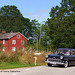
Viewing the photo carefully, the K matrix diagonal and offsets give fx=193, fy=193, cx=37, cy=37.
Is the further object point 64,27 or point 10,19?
point 10,19

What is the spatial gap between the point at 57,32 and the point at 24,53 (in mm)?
21623

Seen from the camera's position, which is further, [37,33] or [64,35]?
[37,33]

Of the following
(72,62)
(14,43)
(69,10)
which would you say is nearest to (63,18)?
(69,10)

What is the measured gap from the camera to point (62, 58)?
52.6ft

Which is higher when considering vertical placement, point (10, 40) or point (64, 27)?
point (64, 27)

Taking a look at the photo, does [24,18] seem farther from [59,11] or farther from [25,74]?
[25,74]

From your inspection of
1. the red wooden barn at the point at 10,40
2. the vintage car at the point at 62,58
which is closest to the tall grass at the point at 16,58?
the vintage car at the point at 62,58

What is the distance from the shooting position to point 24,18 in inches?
3255

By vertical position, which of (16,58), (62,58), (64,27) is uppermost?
(64,27)

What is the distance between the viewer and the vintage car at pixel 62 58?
52.6 ft

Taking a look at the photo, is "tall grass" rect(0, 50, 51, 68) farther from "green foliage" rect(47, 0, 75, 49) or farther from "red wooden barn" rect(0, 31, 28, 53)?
"red wooden barn" rect(0, 31, 28, 53)

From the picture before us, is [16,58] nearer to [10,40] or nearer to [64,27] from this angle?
[64,27]

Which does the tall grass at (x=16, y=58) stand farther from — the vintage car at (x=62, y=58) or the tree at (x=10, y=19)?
the tree at (x=10, y=19)

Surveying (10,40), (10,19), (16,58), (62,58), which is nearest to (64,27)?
(16,58)
